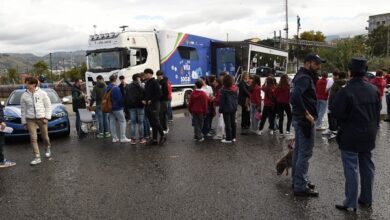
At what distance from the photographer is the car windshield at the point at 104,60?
14.8m

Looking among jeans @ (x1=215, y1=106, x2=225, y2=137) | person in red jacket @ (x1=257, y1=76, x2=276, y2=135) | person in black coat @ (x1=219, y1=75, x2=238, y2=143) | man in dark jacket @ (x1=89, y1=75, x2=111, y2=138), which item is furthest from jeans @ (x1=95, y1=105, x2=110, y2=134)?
person in red jacket @ (x1=257, y1=76, x2=276, y2=135)

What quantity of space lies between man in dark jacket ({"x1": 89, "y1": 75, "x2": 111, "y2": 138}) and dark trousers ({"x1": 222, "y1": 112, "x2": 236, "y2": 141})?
11.7ft

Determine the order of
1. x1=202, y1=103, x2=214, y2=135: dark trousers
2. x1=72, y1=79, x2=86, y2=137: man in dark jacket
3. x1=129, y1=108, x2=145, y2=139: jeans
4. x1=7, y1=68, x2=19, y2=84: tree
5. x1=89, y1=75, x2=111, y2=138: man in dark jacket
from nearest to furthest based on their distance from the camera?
1. x1=129, y1=108, x2=145, y2=139: jeans
2. x1=202, y1=103, x2=214, y2=135: dark trousers
3. x1=89, y1=75, x2=111, y2=138: man in dark jacket
4. x1=72, y1=79, x2=86, y2=137: man in dark jacket
5. x1=7, y1=68, x2=19, y2=84: tree

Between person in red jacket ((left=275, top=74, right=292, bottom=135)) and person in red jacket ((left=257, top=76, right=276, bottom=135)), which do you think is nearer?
person in red jacket ((left=275, top=74, right=292, bottom=135))

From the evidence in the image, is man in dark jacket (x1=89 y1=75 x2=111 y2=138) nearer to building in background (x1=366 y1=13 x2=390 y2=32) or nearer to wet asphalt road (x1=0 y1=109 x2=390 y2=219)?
wet asphalt road (x1=0 y1=109 x2=390 y2=219)

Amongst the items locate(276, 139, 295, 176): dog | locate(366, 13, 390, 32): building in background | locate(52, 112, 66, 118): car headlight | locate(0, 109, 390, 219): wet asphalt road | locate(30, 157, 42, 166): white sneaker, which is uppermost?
locate(366, 13, 390, 32): building in background

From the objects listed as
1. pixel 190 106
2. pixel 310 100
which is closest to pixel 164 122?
pixel 190 106

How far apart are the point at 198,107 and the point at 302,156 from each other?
4496 millimetres

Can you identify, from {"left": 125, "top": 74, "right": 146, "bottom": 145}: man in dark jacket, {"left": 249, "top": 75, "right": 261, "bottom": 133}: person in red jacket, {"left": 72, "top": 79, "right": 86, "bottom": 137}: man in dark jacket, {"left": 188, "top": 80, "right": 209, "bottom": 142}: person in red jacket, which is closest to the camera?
{"left": 125, "top": 74, "right": 146, "bottom": 145}: man in dark jacket

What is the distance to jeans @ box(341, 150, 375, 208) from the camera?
4648mm

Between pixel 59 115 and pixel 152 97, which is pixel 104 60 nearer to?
pixel 59 115

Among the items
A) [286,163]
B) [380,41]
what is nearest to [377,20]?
[380,41]

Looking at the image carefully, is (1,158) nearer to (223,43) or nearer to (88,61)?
(88,61)

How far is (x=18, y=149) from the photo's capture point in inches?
370
